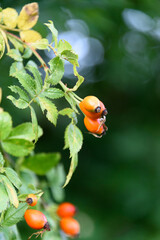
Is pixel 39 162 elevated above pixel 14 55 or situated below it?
below

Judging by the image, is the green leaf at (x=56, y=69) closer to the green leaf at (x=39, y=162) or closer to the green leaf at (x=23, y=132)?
the green leaf at (x=23, y=132)

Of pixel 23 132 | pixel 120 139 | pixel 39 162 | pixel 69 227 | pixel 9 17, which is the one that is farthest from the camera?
pixel 120 139

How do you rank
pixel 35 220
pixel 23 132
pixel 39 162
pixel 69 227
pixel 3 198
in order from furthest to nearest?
1. pixel 69 227
2. pixel 39 162
3. pixel 23 132
4. pixel 35 220
5. pixel 3 198

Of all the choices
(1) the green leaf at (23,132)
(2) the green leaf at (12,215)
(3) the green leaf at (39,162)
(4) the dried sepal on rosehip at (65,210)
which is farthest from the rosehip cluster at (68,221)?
(2) the green leaf at (12,215)

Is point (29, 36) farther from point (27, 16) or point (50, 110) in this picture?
point (50, 110)

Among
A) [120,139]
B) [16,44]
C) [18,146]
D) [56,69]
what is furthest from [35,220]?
[120,139]

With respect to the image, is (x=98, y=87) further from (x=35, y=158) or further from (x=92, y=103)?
(x=92, y=103)

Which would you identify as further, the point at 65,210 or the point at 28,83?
the point at 65,210
